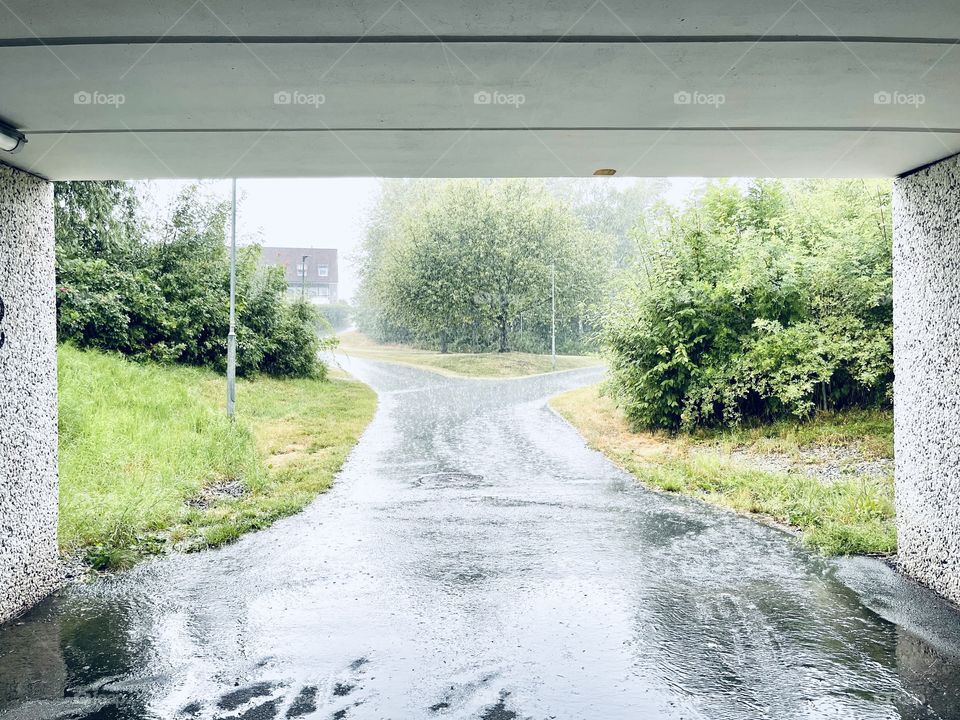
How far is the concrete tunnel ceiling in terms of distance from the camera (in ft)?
9.96

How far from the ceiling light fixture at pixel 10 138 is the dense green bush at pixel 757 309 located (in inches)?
438

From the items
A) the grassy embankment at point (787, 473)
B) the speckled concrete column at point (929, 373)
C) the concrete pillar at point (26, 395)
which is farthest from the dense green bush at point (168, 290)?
the speckled concrete column at point (929, 373)

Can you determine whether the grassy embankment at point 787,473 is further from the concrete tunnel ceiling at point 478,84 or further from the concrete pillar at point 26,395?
the concrete pillar at point 26,395

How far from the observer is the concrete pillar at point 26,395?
494 centimetres

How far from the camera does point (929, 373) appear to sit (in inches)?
214

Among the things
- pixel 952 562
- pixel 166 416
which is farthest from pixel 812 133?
pixel 166 416

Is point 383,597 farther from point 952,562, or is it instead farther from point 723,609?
point 952,562

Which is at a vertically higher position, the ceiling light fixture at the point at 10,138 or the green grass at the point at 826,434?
the ceiling light fixture at the point at 10,138

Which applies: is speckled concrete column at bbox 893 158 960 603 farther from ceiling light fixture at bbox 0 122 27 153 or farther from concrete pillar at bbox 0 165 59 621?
concrete pillar at bbox 0 165 59 621

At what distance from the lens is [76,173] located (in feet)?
17.9

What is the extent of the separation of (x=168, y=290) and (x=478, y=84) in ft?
61.1

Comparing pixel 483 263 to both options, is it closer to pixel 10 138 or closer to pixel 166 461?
pixel 166 461

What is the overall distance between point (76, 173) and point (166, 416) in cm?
804

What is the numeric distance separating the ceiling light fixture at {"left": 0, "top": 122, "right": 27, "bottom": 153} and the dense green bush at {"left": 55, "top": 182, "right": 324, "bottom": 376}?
42.4ft
